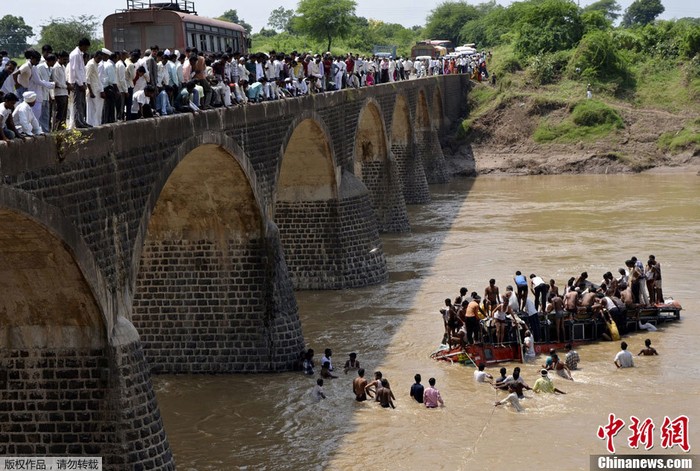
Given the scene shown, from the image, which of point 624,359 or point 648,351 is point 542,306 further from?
point 624,359

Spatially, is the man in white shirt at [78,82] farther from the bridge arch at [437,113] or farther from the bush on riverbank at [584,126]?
the bush on riverbank at [584,126]

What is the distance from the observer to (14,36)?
5200cm

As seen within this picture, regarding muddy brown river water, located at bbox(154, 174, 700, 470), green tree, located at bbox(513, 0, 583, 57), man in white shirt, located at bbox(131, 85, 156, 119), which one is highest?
green tree, located at bbox(513, 0, 583, 57)

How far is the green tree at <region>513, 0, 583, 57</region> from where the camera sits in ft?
216

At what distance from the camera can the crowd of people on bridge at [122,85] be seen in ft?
46.3

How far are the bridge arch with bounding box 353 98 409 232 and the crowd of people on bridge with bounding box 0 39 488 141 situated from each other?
10.9 metres

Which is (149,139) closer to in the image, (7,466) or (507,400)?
(7,466)

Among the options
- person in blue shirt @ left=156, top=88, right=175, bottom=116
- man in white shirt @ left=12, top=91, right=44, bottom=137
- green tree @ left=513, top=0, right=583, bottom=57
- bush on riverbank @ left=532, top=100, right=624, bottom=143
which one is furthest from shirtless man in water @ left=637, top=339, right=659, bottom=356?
green tree @ left=513, top=0, right=583, bottom=57

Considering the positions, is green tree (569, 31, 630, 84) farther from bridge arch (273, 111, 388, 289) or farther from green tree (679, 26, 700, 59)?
bridge arch (273, 111, 388, 289)

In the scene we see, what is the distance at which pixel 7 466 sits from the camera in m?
14.6

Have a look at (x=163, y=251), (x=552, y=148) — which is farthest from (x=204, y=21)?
(x=552, y=148)

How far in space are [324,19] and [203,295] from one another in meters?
56.5

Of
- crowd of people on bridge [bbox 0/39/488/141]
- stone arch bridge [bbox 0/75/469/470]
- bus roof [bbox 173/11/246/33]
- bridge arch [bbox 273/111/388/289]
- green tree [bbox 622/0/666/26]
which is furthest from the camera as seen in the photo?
green tree [bbox 622/0/666/26]

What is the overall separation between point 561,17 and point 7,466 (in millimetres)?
57312
